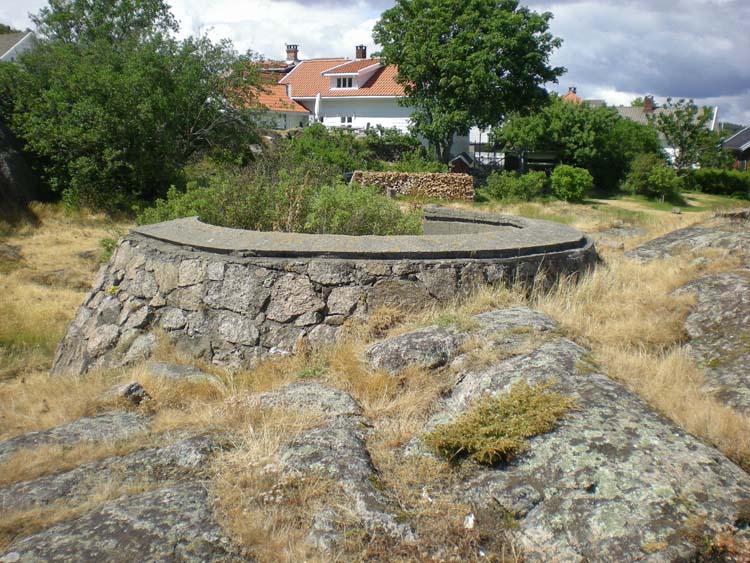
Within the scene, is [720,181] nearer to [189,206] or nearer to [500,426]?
[189,206]

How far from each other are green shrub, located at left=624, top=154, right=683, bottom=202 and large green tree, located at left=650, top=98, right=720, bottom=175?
338 inches

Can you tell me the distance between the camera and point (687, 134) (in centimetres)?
4150

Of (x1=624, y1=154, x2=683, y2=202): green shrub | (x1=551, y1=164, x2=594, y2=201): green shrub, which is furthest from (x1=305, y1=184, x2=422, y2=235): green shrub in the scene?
(x1=624, y1=154, x2=683, y2=202): green shrub

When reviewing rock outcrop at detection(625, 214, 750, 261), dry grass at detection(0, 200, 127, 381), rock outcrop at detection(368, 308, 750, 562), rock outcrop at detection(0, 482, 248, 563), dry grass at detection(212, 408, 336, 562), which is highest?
rock outcrop at detection(625, 214, 750, 261)

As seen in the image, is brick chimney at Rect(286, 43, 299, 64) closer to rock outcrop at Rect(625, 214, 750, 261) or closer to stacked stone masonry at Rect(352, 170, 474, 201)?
stacked stone masonry at Rect(352, 170, 474, 201)

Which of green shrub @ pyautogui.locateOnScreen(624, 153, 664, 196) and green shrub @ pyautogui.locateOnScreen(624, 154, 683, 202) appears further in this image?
green shrub @ pyautogui.locateOnScreen(624, 153, 664, 196)

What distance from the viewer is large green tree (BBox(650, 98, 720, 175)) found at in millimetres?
41125

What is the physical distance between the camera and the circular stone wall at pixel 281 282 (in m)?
5.57

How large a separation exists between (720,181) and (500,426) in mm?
41243

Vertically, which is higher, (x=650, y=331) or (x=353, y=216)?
(x=353, y=216)

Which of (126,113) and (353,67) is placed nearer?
(126,113)

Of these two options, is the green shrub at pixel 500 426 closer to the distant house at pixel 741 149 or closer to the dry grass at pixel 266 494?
the dry grass at pixel 266 494

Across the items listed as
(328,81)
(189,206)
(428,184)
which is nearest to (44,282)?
(189,206)

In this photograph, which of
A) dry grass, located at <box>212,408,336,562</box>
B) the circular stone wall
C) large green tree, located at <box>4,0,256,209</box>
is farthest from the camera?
large green tree, located at <box>4,0,256,209</box>
